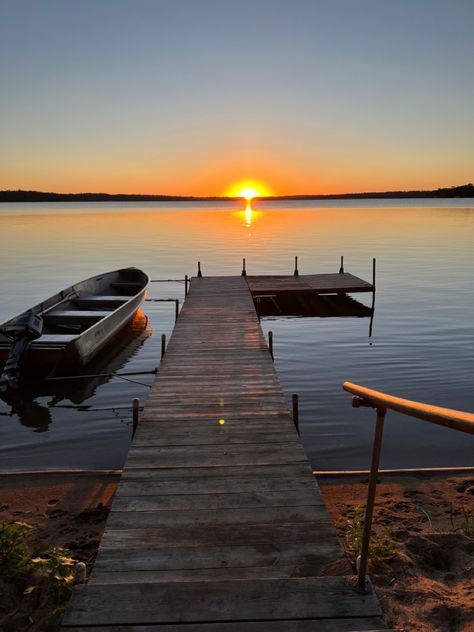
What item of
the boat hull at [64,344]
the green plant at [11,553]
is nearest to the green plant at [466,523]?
the green plant at [11,553]

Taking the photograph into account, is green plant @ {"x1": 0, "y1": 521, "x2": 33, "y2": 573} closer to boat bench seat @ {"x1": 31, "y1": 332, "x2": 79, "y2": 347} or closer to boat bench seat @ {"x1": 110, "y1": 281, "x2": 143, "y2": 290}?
boat bench seat @ {"x1": 31, "y1": 332, "x2": 79, "y2": 347}

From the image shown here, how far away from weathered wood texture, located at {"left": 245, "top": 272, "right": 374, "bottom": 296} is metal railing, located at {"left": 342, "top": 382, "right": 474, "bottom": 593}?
60.8 feet

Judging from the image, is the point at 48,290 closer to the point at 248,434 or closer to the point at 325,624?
the point at 248,434

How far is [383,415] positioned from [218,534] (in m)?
2.15

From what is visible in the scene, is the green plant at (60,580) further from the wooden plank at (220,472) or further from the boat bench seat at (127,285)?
the boat bench seat at (127,285)

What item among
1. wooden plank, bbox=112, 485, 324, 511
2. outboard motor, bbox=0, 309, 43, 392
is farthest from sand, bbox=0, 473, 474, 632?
outboard motor, bbox=0, 309, 43, 392

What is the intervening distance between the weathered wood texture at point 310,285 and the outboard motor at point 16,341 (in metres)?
11.3

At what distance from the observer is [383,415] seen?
297 centimetres

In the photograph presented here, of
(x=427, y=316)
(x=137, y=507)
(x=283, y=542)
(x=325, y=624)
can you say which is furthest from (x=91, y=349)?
(x=427, y=316)

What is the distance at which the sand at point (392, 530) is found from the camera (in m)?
4.00

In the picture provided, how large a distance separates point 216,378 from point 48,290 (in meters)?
23.5

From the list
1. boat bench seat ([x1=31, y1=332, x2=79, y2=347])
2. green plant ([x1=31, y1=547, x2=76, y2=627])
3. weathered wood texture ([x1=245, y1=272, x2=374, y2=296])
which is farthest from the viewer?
weathered wood texture ([x1=245, y1=272, x2=374, y2=296])

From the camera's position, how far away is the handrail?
7.36 feet

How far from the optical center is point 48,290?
98.6 feet
